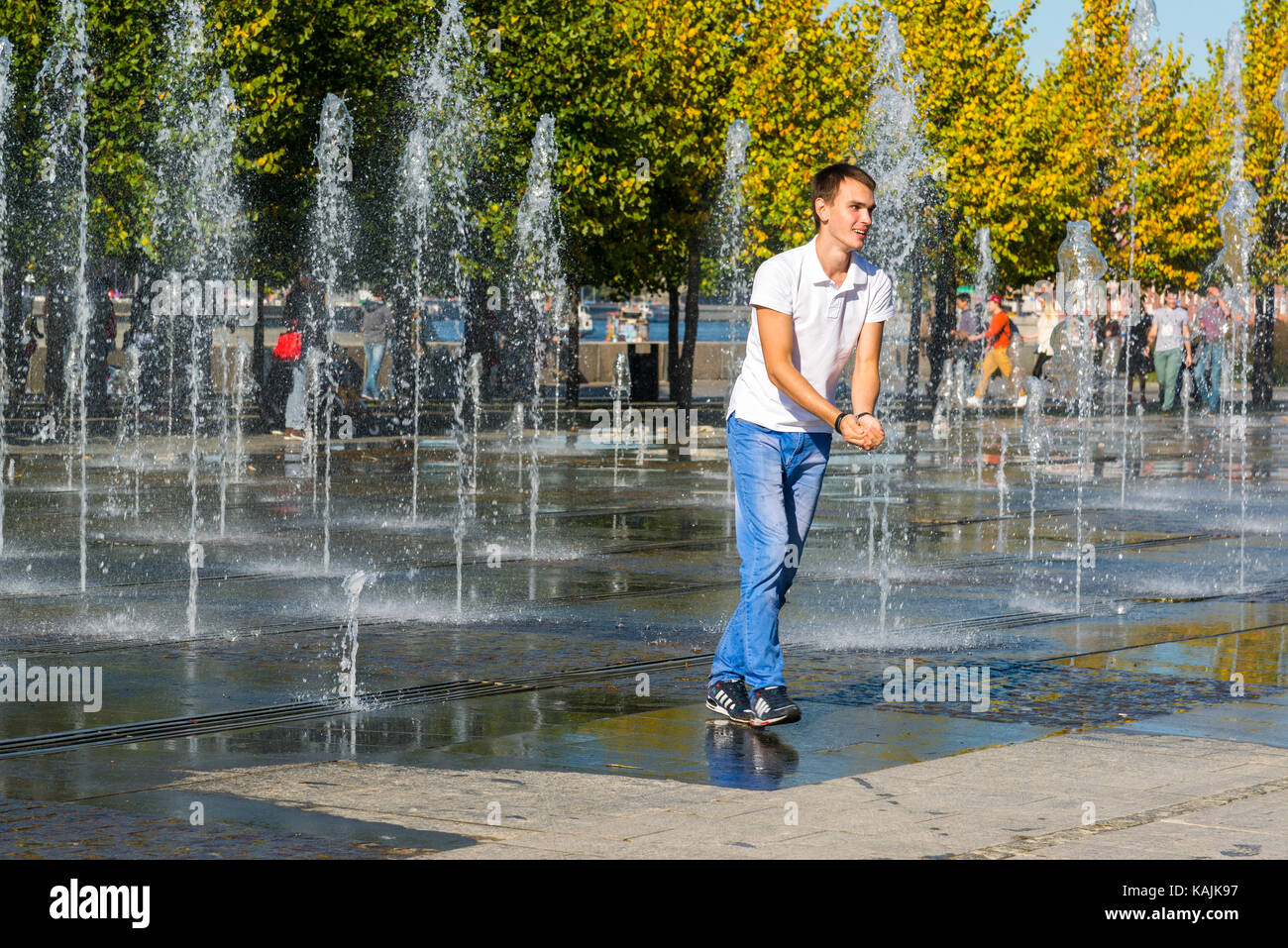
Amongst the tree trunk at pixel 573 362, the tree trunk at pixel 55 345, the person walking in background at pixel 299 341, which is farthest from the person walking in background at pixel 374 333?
the tree trunk at pixel 55 345

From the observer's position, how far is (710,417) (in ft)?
100

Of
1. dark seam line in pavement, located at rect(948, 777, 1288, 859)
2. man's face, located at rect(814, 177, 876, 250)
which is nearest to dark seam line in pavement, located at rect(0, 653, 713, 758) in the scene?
man's face, located at rect(814, 177, 876, 250)

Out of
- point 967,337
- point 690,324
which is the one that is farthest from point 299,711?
point 967,337

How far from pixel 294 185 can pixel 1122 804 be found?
2114 centimetres

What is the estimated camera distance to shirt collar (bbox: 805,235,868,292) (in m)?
6.95

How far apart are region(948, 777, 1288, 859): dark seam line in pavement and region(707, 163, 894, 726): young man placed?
1.60 m

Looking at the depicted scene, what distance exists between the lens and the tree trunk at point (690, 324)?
1227 inches

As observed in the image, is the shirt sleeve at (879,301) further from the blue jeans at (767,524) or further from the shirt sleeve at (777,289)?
the blue jeans at (767,524)

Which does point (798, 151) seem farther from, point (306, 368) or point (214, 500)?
point (214, 500)

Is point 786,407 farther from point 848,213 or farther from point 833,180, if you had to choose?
point 833,180

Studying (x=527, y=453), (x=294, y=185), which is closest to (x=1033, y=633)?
(x=527, y=453)

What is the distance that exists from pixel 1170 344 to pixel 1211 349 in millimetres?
1822

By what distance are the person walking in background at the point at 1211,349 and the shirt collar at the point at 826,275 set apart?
93.4 feet

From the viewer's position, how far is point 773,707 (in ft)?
22.5
